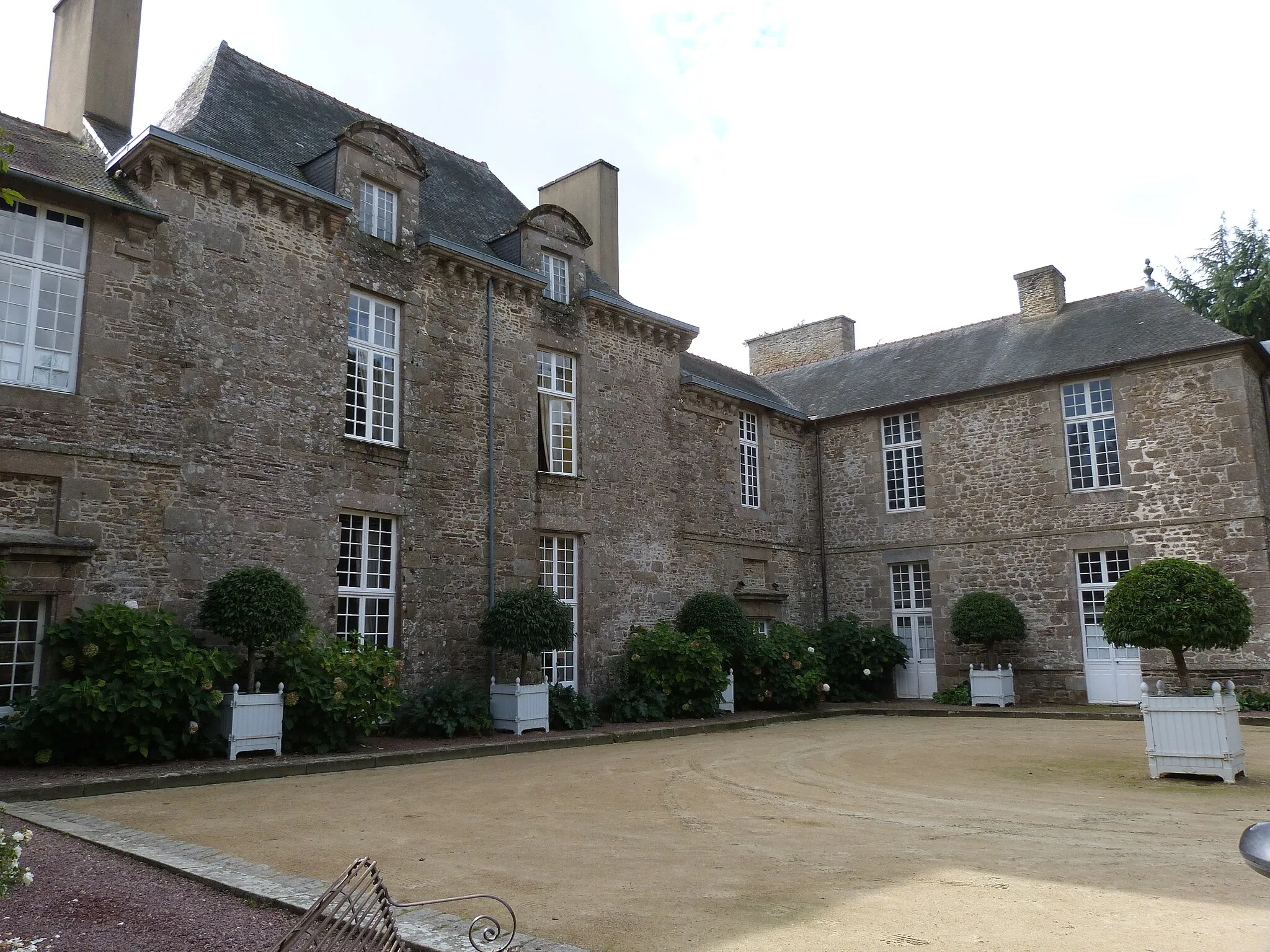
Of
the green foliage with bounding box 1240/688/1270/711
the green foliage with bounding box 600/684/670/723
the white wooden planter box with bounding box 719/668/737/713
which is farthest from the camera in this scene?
the white wooden planter box with bounding box 719/668/737/713

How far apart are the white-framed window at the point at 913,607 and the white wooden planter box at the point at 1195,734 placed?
9.63m

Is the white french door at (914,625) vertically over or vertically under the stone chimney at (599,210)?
under

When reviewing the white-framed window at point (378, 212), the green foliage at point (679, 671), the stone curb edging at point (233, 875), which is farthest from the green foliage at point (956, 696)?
the stone curb edging at point (233, 875)

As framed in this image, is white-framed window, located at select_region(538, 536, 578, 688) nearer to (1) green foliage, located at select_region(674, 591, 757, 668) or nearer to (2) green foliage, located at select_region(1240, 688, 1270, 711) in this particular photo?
(1) green foliage, located at select_region(674, 591, 757, 668)

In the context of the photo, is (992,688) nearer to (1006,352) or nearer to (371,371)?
(1006,352)

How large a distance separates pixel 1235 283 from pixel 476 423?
21594 mm

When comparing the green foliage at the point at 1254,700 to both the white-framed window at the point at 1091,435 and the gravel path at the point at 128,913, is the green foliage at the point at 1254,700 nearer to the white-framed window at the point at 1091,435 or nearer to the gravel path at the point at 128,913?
the white-framed window at the point at 1091,435

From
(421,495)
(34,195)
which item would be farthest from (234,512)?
(34,195)

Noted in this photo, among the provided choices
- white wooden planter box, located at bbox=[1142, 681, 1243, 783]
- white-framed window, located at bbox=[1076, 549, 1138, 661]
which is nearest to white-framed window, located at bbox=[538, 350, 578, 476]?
white wooden planter box, located at bbox=[1142, 681, 1243, 783]

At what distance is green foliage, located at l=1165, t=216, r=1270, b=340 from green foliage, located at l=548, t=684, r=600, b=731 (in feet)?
62.2

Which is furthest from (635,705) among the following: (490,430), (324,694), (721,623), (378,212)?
(378,212)

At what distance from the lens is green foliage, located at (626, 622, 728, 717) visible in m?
14.0

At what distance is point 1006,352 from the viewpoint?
18.3 meters

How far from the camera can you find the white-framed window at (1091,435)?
53.5 feet
